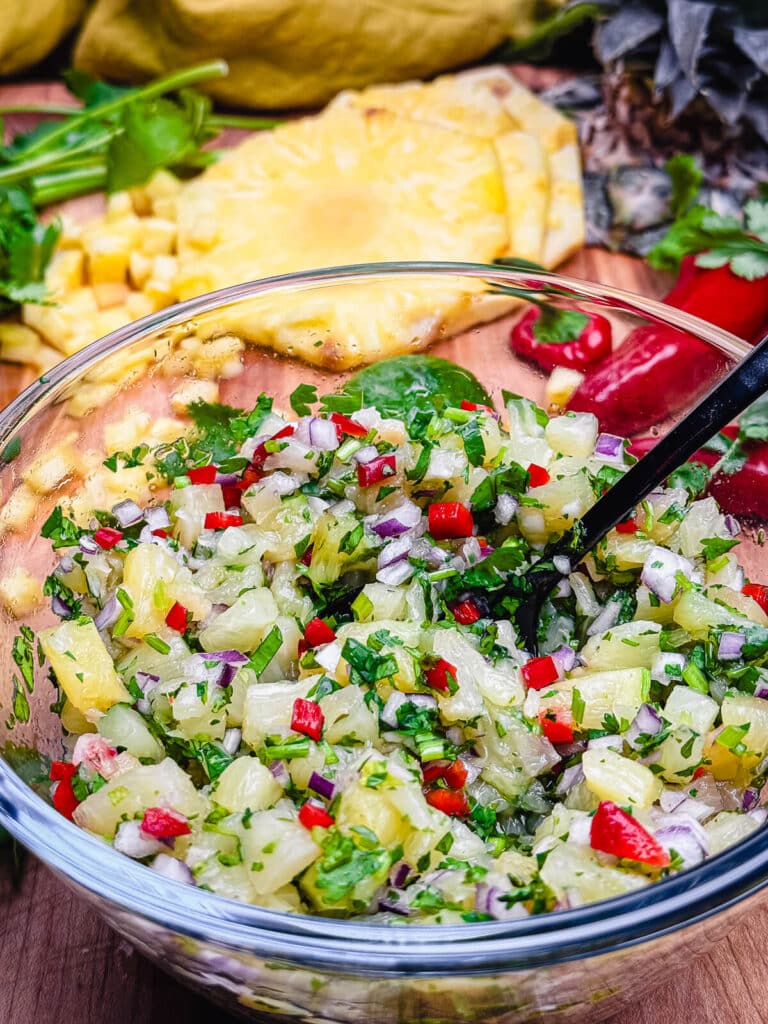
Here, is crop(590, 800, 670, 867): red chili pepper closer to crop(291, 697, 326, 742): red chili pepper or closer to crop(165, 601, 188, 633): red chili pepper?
crop(291, 697, 326, 742): red chili pepper

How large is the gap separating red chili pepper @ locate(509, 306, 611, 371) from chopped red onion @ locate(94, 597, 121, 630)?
92cm

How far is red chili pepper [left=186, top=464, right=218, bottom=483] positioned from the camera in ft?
5.89

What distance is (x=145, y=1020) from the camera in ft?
4.92

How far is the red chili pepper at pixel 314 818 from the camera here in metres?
1.23

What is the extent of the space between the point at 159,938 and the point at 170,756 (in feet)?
1.08

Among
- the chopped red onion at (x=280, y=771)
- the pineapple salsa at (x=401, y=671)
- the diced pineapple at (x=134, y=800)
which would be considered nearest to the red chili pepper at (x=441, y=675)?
the pineapple salsa at (x=401, y=671)

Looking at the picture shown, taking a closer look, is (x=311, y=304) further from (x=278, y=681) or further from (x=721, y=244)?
(x=721, y=244)

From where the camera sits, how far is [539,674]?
1493 mm

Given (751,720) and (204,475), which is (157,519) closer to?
(204,475)

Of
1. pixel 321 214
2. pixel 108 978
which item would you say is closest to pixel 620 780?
pixel 108 978

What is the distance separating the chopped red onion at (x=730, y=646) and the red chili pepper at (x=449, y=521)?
16.4 inches

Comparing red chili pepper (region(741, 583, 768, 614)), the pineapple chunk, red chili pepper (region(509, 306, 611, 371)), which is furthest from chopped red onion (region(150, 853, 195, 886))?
red chili pepper (region(509, 306, 611, 371))

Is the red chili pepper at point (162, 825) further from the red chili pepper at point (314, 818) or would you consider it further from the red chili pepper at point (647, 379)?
the red chili pepper at point (647, 379)

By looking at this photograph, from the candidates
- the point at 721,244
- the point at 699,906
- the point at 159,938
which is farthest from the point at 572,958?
the point at 721,244
